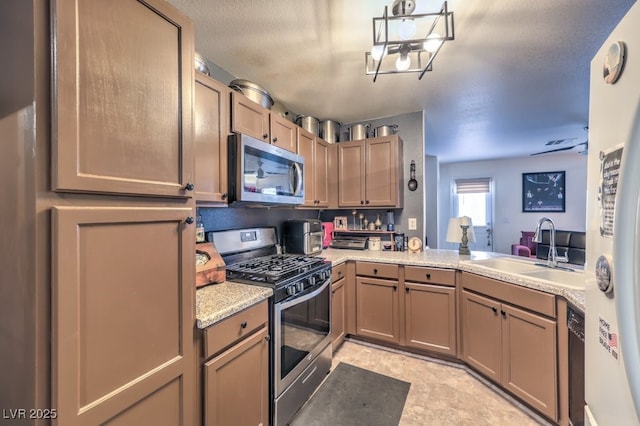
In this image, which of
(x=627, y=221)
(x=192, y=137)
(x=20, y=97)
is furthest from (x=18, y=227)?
(x=627, y=221)

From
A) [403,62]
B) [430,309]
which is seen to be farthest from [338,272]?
[403,62]

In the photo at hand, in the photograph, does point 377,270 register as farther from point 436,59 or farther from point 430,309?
point 436,59

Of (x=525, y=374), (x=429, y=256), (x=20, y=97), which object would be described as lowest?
(x=525, y=374)

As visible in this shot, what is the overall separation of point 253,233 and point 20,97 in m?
1.64

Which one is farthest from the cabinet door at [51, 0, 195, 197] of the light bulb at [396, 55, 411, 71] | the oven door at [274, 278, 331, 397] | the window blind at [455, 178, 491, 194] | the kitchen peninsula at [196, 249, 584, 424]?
the window blind at [455, 178, 491, 194]

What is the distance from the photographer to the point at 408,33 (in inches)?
63.3

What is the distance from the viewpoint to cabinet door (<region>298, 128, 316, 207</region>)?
2.60 metres

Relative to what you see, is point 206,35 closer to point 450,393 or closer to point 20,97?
point 20,97

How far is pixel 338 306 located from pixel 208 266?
4.48 feet

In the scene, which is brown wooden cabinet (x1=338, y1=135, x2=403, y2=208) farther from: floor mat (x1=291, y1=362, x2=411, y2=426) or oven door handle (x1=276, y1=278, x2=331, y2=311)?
floor mat (x1=291, y1=362, x2=411, y2=426)

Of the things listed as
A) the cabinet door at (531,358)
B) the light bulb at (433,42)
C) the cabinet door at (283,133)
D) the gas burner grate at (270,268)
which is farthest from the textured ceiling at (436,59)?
the cabinet door at (531,358)

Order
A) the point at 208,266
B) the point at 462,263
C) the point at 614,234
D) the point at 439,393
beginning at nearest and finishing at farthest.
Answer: the point at 614,234 < the point at 208,266 < the point at 439,393 < the point at 462,263

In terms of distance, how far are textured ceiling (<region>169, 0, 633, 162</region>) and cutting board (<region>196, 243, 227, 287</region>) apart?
4.54 feet

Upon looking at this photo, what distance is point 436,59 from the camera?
Answer: 2.00 meters
